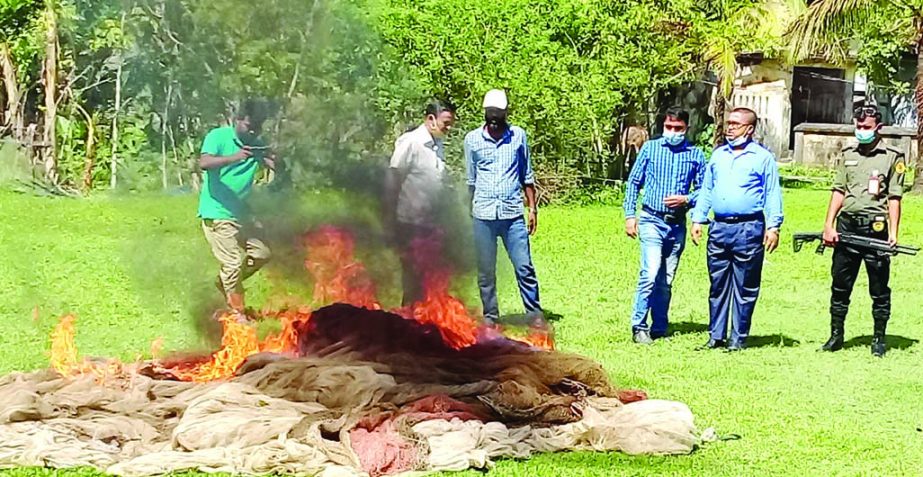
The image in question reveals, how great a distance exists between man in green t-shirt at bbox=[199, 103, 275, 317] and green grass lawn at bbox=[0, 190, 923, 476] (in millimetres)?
198

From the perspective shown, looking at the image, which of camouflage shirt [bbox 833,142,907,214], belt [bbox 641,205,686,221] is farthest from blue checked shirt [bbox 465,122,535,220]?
camouflage shirt [bbox 833,142,907,214]

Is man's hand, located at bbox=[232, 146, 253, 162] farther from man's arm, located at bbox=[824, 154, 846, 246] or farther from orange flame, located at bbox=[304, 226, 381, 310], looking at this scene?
man's arm, located at bbox=[824, 154, 846, 246]

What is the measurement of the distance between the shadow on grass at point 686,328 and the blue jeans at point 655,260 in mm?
538

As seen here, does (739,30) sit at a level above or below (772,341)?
above

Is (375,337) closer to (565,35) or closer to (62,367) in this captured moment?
(62,367)

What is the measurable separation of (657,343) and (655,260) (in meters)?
0.70

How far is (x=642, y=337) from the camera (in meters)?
10.0

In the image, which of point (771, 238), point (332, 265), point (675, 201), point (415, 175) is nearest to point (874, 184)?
point (771, 238)

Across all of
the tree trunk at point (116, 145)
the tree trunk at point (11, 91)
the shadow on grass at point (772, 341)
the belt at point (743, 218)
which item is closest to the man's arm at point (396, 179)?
the belt at point (743, 218)

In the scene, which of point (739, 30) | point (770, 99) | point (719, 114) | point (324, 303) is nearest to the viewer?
point (324, 303)

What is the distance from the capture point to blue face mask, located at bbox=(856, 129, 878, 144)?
30.3 ft

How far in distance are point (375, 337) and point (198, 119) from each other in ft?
8.39

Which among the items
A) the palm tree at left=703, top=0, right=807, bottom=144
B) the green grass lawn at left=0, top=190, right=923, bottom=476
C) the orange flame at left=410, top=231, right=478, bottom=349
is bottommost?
the green grass lawn at left=0, top=190, right=923, bottom=476

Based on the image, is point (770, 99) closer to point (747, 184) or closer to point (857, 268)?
point (857, 268)
